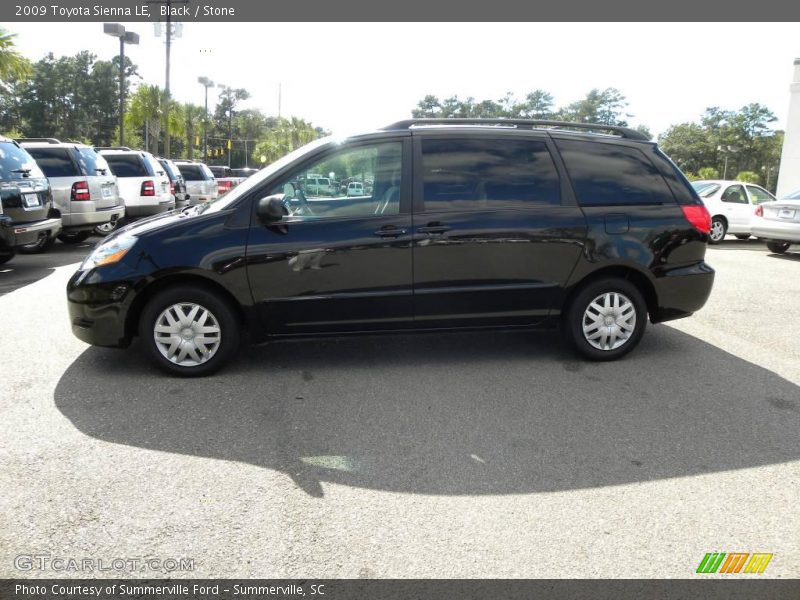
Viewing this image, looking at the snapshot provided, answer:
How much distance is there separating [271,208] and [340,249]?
0.58 meters

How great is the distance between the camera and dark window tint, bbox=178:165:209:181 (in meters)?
23.5

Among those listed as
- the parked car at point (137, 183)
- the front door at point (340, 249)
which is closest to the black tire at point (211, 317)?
the front door at point (340, 249)

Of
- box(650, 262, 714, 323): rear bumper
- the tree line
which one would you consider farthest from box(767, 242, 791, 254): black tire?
the tree line

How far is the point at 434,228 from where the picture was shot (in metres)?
5.16

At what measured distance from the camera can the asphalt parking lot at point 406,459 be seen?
2.91 m

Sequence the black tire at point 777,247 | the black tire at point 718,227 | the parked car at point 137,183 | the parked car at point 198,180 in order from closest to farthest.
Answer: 1. the black tire at point 777,247
2. the parked car at point 137,183
3. the black tire at point 718,227
4. the parked car at point 198,180

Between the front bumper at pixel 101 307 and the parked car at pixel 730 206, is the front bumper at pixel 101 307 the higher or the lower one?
the lower one

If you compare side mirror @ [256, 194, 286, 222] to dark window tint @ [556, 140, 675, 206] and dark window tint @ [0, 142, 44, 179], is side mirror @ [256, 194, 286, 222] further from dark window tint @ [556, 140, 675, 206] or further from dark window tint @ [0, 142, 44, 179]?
dark window tint @ [0, 142, 44, 179]

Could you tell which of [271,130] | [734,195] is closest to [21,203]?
[734,195]

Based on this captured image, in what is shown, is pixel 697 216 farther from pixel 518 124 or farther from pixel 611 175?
pixel 518 124

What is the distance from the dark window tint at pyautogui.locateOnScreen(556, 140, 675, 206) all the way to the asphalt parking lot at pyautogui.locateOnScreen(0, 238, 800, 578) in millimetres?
1336

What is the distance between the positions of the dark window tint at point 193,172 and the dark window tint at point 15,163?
1351cm

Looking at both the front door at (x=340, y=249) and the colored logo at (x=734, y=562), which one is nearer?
the colored logo at (x=734, y=562)

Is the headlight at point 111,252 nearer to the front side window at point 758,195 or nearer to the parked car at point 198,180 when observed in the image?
the front side window at point 758,195
